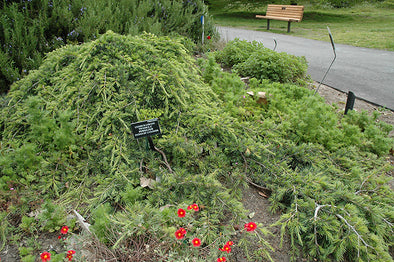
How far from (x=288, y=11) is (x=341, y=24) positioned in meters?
3.63

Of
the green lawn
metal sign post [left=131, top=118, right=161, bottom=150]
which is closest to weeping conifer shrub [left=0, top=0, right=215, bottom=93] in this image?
metal sign post [left=131, top=118, right=161, bottom=150]

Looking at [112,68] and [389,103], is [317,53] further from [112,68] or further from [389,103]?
[112,68]

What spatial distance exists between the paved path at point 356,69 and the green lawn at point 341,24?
5.01 feet

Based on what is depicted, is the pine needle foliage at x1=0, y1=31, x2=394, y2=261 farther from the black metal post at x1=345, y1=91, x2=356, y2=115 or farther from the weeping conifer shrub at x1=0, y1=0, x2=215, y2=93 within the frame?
the weeping conifer shrub at x1=0, y1=0, x2=215, y2=93

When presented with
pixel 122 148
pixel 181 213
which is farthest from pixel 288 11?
pixel 181 213

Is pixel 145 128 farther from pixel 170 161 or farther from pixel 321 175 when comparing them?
pixel 321 175

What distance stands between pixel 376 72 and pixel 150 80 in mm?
5951

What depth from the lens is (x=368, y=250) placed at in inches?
75.7

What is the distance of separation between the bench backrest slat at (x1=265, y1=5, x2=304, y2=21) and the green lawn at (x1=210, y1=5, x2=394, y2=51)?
70 centimetres

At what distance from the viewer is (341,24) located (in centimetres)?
1588

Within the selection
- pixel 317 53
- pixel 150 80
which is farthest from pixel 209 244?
pixel 317 53

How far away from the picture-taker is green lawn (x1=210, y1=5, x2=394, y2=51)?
10.7 m

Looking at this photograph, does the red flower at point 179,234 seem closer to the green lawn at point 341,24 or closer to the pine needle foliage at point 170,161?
the pine needle foliage at point 170,161

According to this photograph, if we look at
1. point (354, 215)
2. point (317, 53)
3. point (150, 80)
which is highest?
point (150, 80)
